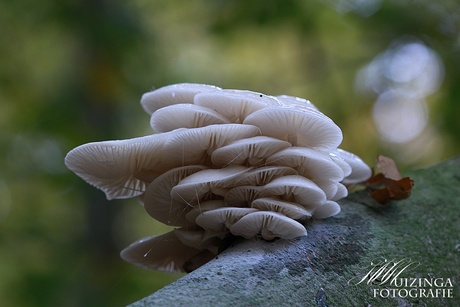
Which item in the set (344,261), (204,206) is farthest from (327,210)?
(204,206)

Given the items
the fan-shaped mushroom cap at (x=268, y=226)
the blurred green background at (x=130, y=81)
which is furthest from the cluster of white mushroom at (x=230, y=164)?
the blurred green background at (x=130, y=81)

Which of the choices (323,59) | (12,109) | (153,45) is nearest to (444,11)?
(323,59)

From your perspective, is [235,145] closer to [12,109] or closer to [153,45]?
[153,45]

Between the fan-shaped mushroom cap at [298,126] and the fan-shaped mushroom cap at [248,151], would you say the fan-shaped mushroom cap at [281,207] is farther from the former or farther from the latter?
the fan-shaped mushroom cap at [298,126]

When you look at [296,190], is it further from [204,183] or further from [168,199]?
[168,199]

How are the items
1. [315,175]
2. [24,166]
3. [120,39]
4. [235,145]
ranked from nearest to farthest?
[235,145] → [315,175] → [120,39] → [24,166]
